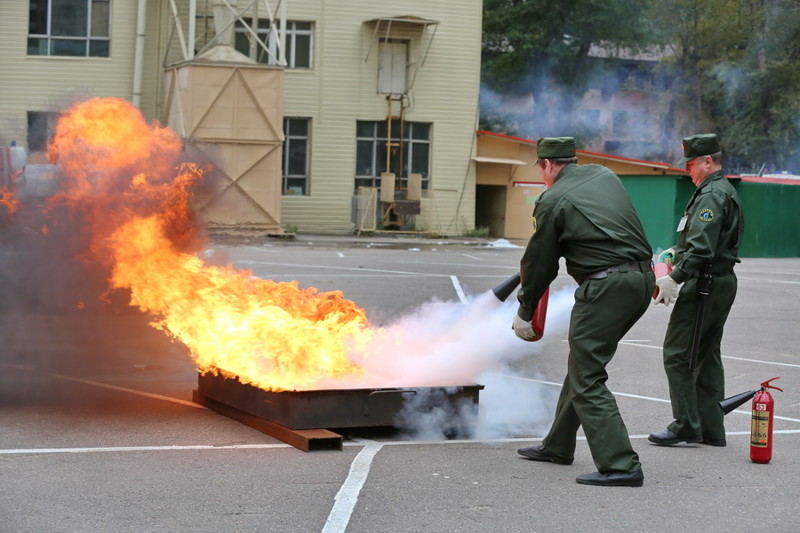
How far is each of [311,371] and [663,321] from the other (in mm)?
8879

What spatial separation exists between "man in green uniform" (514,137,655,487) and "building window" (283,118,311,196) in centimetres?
2716

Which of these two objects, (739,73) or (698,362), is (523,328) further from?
(739,73)

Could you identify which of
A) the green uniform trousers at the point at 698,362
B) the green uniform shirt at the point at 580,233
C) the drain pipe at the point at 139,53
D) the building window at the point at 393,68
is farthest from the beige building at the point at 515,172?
the green uniform shirt at the point at 580,233

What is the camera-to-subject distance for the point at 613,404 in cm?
638

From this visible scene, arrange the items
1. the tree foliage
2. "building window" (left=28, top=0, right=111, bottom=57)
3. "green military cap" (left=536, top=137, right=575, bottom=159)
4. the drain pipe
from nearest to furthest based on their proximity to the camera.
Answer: "green military cap" (left=536, top=137, right=575, bottom=159) → the drain pipe → "building window" (left=28, top=0, right=111, bottom=57) → the tree foliage

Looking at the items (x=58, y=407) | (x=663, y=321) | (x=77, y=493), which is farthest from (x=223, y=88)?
(x=77, y=493)

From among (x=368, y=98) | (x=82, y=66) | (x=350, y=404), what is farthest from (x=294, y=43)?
(x=350, y=404)

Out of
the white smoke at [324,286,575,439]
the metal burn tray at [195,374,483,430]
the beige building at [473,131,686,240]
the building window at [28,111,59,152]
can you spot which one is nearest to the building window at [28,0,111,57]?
the beige building at [473,131,686,240]

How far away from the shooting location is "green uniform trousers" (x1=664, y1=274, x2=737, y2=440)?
732 cm

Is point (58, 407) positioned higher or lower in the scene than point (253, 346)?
lower

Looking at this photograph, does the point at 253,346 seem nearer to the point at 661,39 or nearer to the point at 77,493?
the point at 77,493

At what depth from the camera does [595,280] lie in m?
6.45

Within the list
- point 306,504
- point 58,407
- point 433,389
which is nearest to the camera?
point 306,504

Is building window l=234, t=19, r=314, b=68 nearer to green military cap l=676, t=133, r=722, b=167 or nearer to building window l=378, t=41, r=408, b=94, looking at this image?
building window l=378, t=41, r=408, b=94
